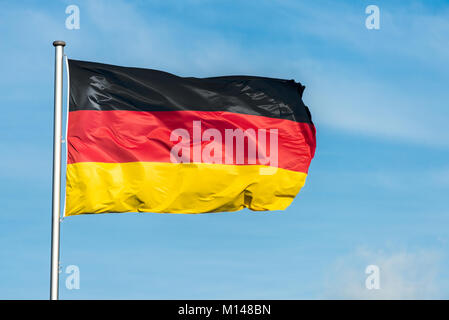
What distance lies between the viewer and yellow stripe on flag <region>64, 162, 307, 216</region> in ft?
63.8

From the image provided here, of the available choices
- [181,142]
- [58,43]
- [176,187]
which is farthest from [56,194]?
Answer: [181,142]

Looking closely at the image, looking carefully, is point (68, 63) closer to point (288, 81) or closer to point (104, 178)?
point (104, 178)

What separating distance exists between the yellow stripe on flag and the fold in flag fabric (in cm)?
2

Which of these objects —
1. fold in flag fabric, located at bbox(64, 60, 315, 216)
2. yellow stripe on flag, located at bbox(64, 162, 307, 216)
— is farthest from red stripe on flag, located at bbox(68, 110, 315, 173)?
yellow stripe on flag, located at bbox(64, 162, 307, 216)

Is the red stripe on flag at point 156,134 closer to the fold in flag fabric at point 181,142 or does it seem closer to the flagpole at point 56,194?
the fold in flag fabric at point 181,142

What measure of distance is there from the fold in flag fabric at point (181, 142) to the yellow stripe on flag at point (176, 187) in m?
0.02

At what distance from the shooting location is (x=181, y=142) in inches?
838

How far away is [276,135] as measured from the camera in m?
22.3

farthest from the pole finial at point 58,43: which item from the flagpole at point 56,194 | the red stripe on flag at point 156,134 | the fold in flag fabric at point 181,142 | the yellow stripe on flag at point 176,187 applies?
the yellow stripe on flag at point 176,187

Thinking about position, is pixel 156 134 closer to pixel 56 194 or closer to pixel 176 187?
pixel 176 187

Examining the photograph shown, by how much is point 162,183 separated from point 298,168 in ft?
12.2

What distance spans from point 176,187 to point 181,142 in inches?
46.2
